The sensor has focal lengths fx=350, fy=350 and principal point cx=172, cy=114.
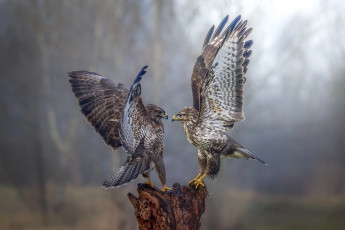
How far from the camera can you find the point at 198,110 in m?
2.22

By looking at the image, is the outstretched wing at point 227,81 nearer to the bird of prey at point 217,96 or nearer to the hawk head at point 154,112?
the bird of prey at point 217,96

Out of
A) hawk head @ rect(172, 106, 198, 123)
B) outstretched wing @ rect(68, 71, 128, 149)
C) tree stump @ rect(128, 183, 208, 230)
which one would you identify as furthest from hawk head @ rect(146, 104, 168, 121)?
tree stump @ rect(128, 183, 208, 230)

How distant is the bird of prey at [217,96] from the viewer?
212cm

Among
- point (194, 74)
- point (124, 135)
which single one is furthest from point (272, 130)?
point (124, 135)

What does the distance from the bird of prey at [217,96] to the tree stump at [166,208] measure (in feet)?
0.49

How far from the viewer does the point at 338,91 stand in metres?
Result: 4.75

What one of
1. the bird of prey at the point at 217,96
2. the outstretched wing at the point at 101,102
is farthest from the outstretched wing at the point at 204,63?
the outstretched wing at the point at 101,102

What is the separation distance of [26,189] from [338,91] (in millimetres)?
4470

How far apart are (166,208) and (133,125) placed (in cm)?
52

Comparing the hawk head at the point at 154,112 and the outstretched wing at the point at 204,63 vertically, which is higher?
the outstretched wing at the point at 204,63

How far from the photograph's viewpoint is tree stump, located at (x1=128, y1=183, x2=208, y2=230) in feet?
6.54

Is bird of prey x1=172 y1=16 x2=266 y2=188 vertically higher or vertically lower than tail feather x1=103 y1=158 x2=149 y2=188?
higher

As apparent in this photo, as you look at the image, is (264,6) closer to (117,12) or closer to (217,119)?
(117,12)

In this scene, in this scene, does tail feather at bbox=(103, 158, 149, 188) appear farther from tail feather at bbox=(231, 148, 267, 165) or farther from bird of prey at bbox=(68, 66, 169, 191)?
tail feather at bbox=(231, 148, 267, 165)
